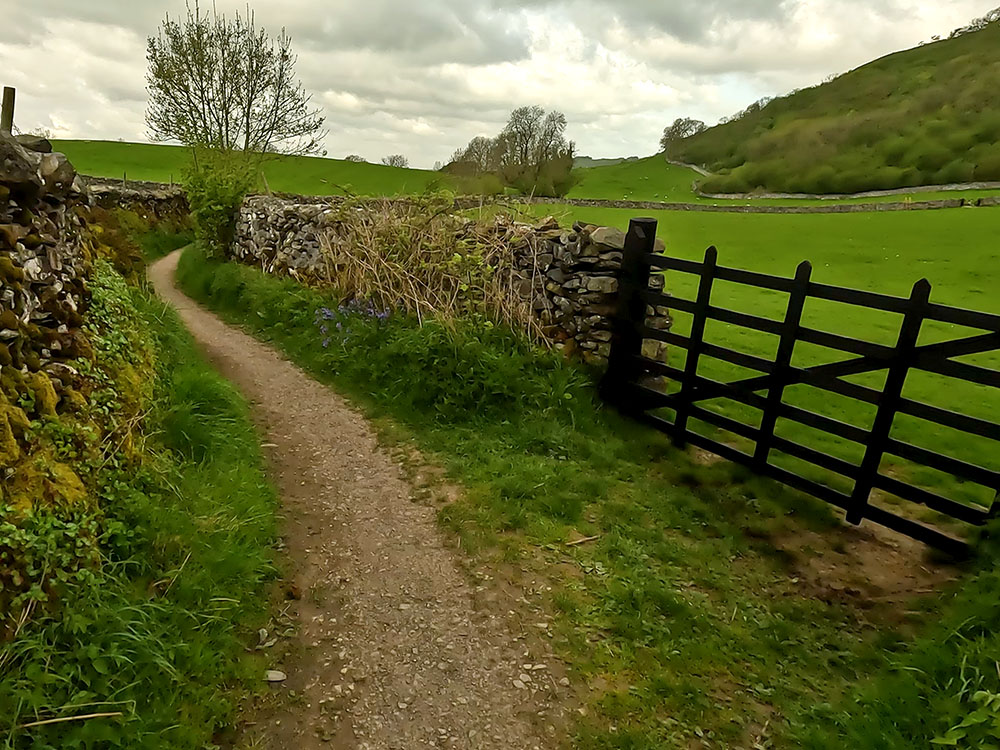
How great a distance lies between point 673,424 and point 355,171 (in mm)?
47473

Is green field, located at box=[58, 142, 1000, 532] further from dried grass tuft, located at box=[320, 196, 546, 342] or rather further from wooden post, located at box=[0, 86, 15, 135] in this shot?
wooden post, located at box=[0, 86, 15, 135]

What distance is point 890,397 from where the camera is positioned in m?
4.45

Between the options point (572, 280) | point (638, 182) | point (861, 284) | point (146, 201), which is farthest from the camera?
point (638, 182)

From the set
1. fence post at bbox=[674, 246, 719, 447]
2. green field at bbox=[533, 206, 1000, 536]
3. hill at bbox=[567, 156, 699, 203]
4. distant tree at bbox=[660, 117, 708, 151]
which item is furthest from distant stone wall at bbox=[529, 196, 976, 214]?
distant tree at bbox=[660, 117, 708, 151]

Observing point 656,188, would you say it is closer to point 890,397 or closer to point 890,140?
point 890,140

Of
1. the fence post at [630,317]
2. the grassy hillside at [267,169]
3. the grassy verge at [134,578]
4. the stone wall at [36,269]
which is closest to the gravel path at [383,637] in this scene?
→ the grassy verge at [134,578]

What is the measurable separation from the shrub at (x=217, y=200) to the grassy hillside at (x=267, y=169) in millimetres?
21456

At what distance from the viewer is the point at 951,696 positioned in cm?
252

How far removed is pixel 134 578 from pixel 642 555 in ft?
10.3

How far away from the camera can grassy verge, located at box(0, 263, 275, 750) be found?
2238mm

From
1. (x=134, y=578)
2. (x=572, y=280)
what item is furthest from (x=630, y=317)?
(x=134, y=578)

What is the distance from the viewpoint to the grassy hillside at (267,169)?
36.6 m

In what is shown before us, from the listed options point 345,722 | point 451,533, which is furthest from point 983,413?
point 345,722

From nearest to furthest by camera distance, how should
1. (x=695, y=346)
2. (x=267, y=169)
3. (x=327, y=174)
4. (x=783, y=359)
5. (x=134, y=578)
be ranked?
(x=134, y=578), (x=783, y=359), (x=695, y=346), (x=267, y=169), (x=327, y=174)
